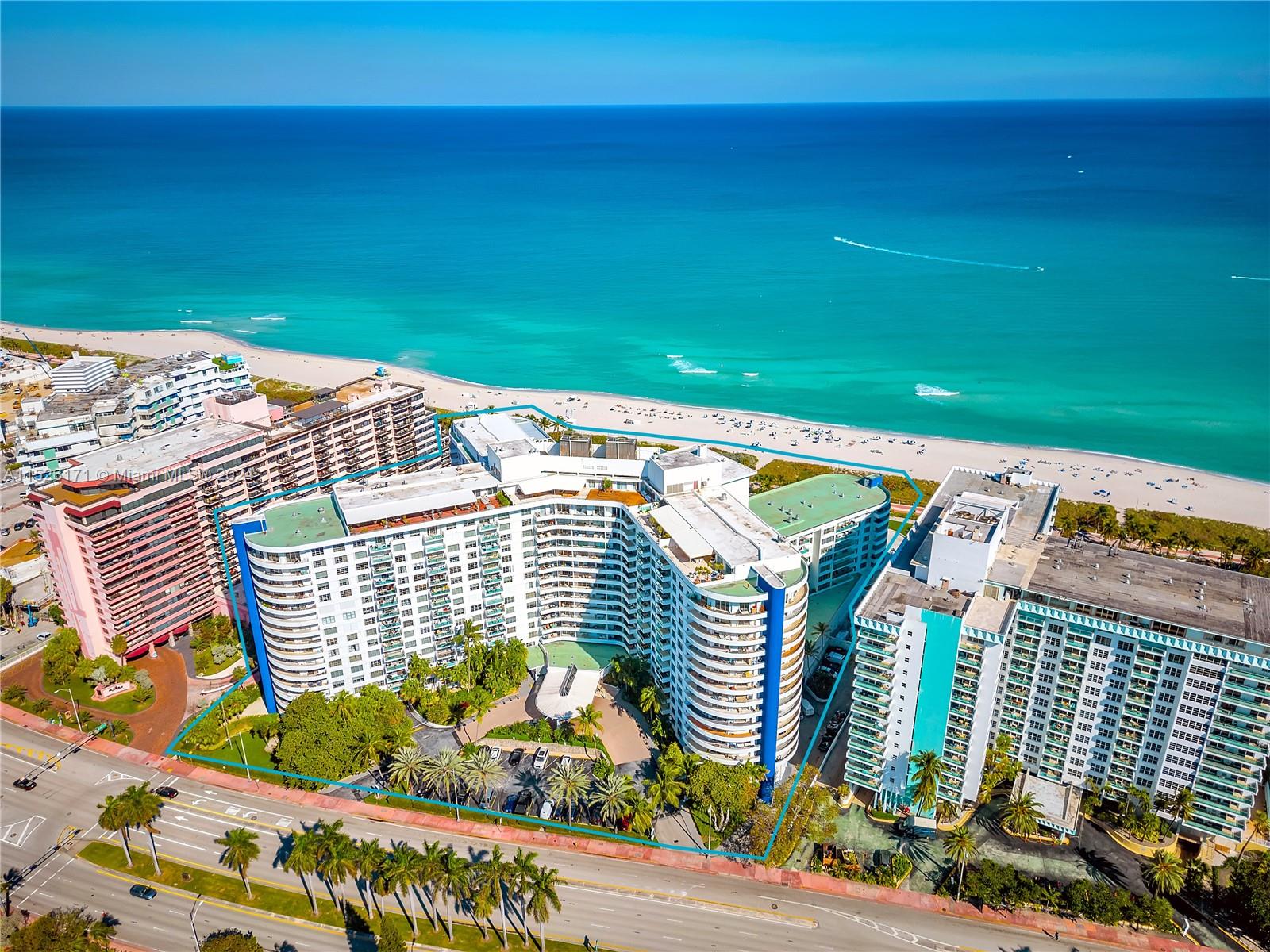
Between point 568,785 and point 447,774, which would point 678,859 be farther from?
point 447,774

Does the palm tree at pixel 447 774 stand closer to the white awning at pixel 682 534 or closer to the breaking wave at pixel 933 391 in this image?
the white awning at pixel 682 534

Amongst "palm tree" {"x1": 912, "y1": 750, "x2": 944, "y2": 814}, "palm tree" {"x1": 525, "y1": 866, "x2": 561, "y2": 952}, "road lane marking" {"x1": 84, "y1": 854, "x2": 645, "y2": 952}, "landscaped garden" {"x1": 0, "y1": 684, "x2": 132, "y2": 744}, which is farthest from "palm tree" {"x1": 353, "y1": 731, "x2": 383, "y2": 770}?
"palm tree" {"x1": 912, "y1": 750, "x2": 944, "y2": 814}

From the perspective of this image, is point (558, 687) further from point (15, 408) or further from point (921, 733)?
point (15, 408)

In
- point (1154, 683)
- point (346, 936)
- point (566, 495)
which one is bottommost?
point (346, 936)

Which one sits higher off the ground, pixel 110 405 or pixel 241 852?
pixel 110 405

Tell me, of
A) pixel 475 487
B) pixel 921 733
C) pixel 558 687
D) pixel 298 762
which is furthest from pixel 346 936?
pixel 921 733

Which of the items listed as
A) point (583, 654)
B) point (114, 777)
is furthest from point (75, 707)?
point (583, 654)
